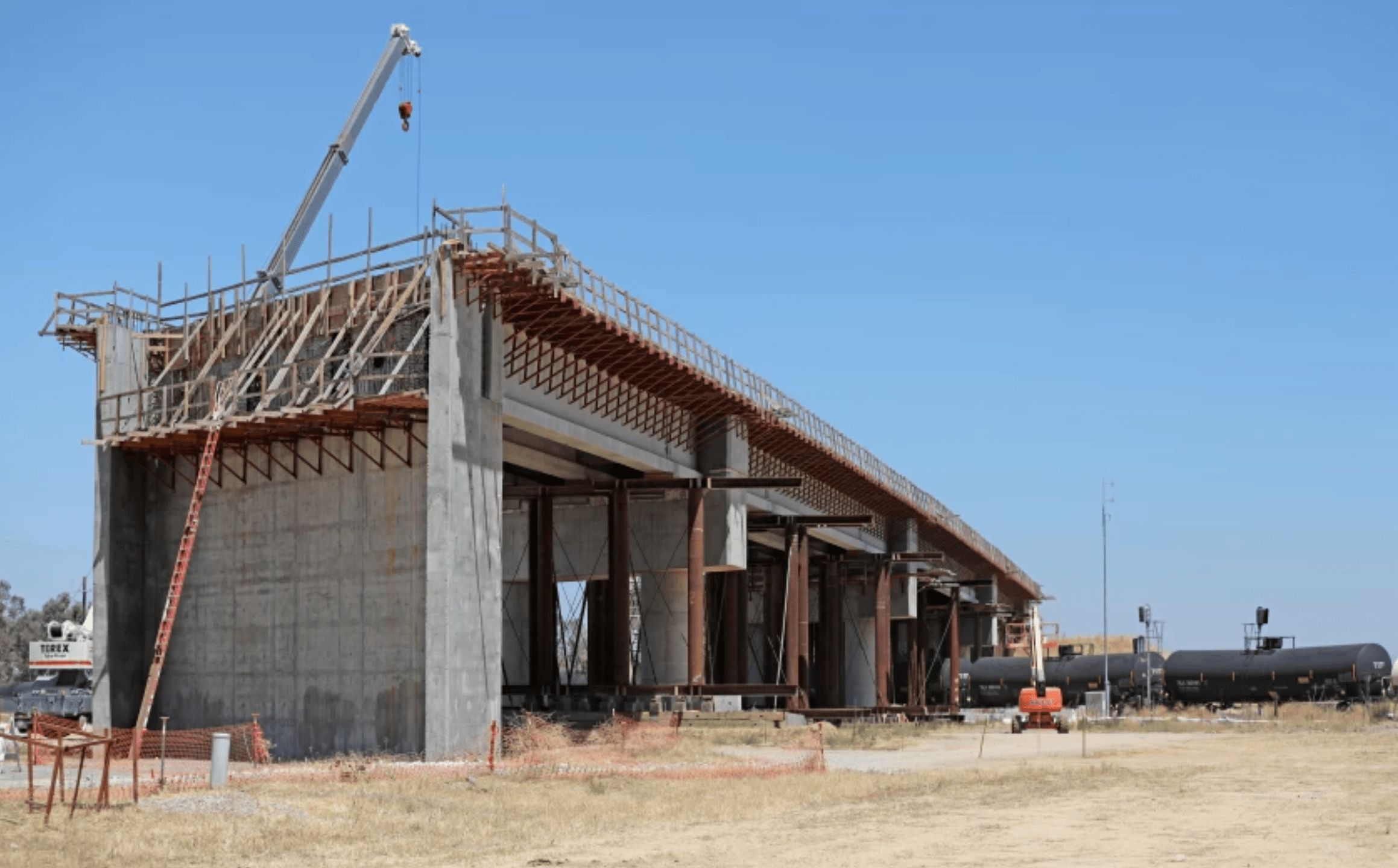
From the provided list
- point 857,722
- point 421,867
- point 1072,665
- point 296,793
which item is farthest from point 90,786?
point 1072,665

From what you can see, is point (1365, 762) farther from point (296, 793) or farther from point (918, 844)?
point (296, 793)

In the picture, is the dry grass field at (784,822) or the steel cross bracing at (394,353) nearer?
the dry grass field at (784,822)

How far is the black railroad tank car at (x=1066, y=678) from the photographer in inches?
2936

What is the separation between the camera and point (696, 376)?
152ft

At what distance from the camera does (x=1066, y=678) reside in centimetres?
7756

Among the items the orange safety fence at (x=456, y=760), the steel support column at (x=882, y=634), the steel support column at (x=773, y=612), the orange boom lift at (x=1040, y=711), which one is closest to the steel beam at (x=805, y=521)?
the steel support column at (x=773, y=612)

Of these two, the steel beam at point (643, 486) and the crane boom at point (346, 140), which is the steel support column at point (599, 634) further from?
the crane boom at point (346, 140)

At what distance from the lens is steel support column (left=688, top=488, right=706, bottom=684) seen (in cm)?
4962

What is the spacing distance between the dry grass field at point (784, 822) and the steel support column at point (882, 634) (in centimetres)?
3941

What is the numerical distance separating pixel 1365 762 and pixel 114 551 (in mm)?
33392

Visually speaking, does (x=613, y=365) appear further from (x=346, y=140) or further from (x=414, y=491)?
(x=346, y=140)

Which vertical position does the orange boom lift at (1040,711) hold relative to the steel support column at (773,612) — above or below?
below

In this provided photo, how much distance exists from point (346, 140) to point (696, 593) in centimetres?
3018

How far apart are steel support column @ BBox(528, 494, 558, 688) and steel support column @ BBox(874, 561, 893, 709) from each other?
25279 mm
